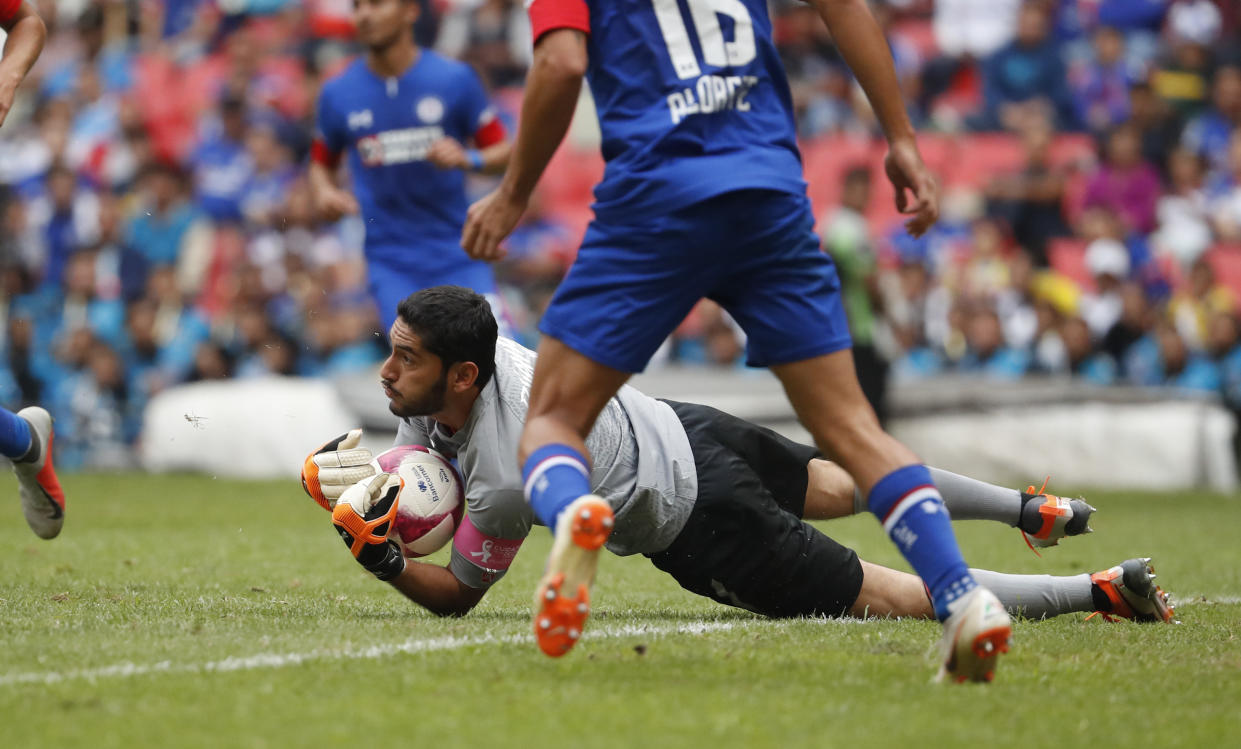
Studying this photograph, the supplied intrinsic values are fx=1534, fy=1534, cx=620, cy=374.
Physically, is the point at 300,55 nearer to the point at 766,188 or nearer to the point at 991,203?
the point at 991,203

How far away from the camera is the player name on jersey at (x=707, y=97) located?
379cm

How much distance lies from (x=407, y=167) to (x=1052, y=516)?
173 inches

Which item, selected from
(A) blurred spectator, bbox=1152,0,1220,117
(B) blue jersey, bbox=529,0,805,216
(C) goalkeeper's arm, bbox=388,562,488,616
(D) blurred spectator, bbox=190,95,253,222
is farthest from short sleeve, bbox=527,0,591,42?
(D) blurred spectator, bbox=190,95,253,222

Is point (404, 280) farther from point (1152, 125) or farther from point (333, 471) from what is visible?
point (1152, 125)

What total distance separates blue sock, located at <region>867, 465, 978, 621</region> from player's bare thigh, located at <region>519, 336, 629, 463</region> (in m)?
0.74

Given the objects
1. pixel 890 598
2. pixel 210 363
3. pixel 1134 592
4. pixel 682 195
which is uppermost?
pixel 682 195

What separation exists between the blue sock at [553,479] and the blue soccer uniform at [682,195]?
0.26 m

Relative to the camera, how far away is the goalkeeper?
15.2 feet

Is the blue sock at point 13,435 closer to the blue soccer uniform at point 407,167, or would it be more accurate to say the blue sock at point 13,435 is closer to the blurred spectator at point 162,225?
the blue soccer uniform at point 407,167

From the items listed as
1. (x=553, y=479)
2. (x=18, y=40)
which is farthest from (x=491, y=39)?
(x=553, y=479)

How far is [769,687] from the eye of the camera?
379 cm

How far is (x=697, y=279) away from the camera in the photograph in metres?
3.85

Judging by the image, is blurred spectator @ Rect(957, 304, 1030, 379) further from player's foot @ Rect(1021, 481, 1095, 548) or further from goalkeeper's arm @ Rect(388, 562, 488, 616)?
goalkeeper's arm @ Rect(388, 562, 488, 616)

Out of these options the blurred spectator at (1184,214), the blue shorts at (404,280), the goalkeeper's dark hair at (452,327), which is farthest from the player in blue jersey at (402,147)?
the blurred spectator at (1184,214)
